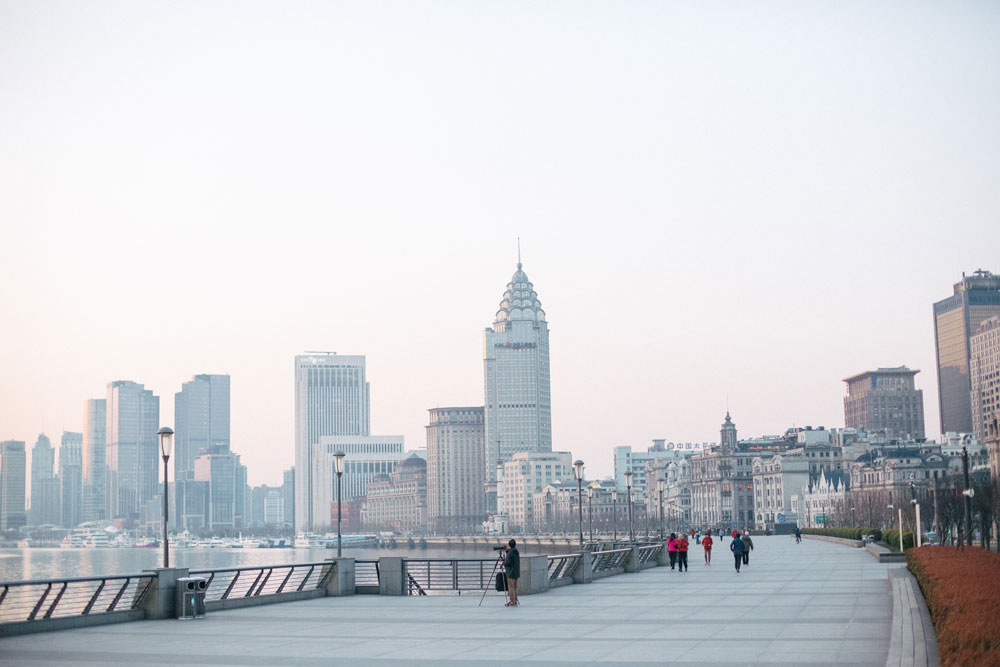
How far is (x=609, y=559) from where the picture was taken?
177 ft

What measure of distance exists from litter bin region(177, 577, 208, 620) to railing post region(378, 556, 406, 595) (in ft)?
28.7

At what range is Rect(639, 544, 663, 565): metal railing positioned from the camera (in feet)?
196

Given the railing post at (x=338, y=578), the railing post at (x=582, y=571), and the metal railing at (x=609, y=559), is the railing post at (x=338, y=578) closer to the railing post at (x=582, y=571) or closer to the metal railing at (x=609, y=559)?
the railing post at (x=582, y=571)

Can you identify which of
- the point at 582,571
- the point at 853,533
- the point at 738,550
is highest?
the point at 738,550

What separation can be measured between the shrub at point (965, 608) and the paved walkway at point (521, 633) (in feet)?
4.86

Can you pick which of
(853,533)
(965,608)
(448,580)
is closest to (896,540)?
(853,533)

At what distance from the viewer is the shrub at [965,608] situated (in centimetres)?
1587

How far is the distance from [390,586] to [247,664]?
60.1 ft

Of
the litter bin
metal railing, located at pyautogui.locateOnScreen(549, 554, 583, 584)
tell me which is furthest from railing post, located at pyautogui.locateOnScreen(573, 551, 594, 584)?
the litter bin

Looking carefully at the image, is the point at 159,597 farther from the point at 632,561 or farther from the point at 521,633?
the point at 632,561

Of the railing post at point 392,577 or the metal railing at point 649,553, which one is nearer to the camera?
the railing post at point 392,577

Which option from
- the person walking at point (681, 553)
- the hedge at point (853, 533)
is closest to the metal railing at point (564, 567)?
the person walking at point (681, 553)

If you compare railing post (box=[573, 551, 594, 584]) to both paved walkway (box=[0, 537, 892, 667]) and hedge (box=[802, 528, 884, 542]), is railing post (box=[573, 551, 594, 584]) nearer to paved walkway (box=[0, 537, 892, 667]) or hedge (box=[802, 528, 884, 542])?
paved walkway (box=[0, 537, 892, 667])

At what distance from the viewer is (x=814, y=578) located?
47438 millimetres
